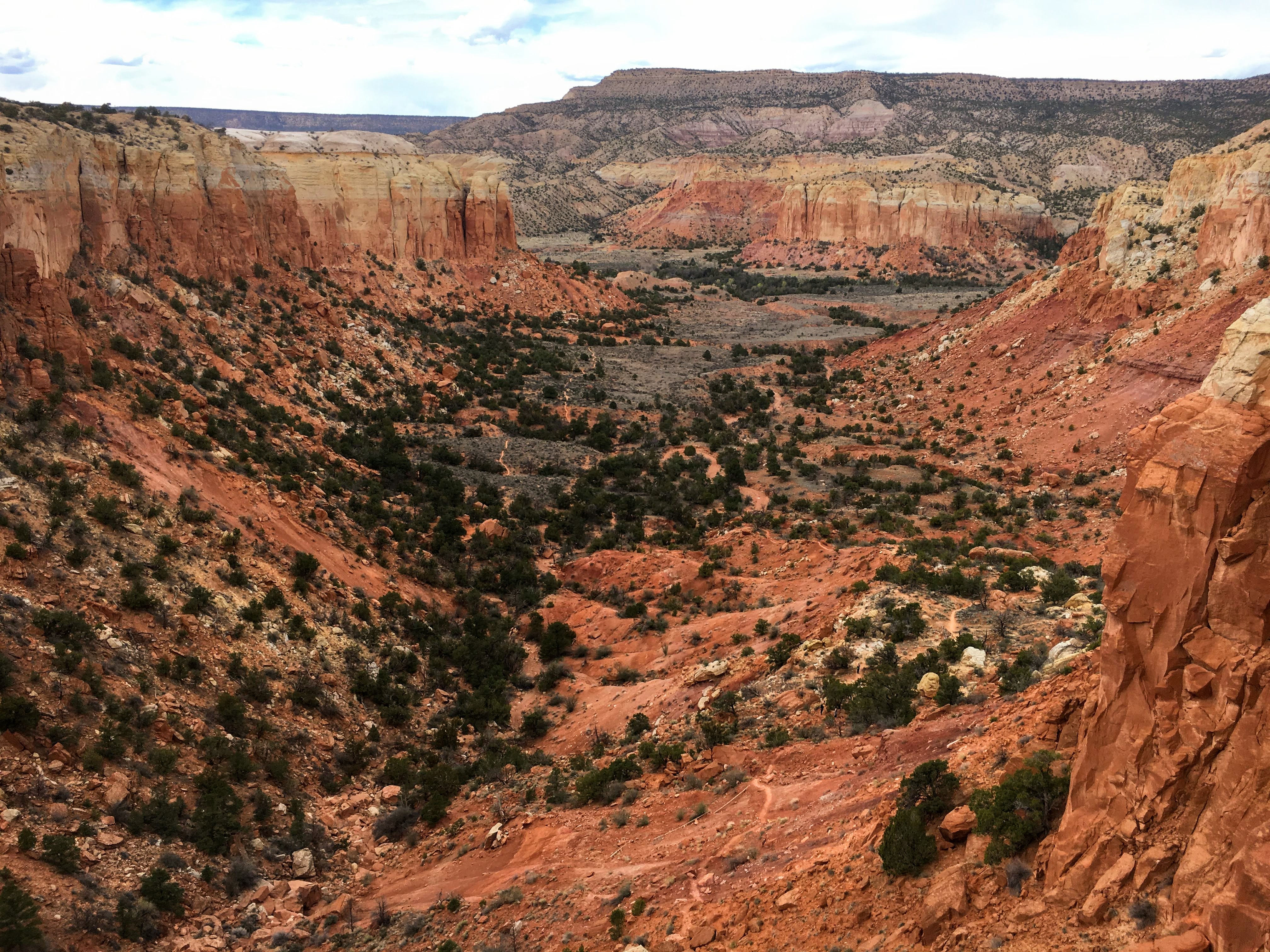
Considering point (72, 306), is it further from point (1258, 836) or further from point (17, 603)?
point (1258, 836)

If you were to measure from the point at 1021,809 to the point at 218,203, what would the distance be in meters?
40.4

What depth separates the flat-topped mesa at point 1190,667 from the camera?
659 cm

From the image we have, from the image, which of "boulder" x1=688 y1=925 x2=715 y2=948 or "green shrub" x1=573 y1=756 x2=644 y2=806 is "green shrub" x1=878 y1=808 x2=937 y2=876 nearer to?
"boulder" x1=688 y1=925 x2=715 y2=948

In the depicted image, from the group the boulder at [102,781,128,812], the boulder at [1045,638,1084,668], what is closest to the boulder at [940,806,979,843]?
the boulder at [1045,638,1084,668]

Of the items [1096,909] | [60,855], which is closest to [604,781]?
[60,855]

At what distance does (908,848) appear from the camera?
9.24 metres

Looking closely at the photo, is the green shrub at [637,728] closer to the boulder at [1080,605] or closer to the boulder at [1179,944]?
the boulder at [1080,605]

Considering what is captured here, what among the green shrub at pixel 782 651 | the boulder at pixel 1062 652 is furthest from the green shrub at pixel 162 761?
the boulder at pixel 1062 652

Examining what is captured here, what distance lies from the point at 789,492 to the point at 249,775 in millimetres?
24479

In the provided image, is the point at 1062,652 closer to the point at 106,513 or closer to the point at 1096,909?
the point at 1096,909

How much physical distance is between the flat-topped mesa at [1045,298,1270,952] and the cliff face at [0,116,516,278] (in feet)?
88.0

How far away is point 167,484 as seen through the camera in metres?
20.7

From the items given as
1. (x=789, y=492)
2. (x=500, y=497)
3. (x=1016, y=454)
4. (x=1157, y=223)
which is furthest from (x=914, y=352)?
(x=500, y=497)

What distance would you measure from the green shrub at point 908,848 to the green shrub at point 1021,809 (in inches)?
25.2
